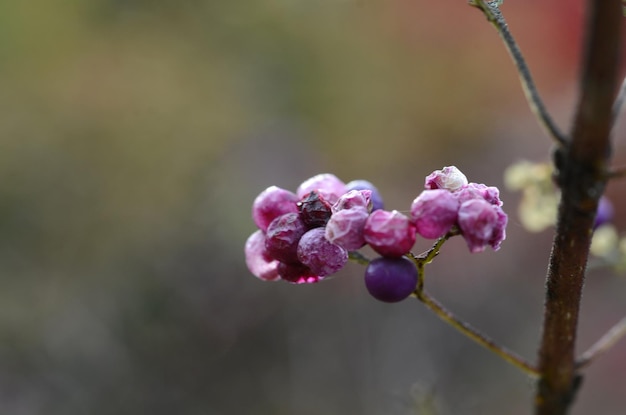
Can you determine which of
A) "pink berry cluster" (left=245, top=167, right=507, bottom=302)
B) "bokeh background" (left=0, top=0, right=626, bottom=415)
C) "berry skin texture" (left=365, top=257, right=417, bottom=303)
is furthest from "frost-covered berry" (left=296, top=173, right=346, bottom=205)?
"bokeh background" (left=0, top=0, right=626, bottom=415)

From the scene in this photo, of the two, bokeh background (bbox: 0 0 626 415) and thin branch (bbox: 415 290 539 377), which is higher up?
bokeh background (bbox: 0 0 626 415)

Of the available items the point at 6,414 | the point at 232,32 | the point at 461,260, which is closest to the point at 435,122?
the point at 461,260

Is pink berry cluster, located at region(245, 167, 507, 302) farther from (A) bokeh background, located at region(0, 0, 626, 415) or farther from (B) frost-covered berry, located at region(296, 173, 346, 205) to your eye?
(A) bokeh background, located at region(0, 0, 626, 415)

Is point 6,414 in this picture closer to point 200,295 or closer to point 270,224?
point 200,295

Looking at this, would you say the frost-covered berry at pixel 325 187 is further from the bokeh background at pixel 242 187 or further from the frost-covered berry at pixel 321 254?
the bokeh background at pixel 242 187

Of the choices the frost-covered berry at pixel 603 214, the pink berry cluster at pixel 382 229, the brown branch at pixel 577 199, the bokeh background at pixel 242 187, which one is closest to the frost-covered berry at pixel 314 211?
the pink berry cluster at pixel 382 229

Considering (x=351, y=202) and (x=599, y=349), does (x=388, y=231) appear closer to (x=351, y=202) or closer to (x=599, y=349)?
(x=351, y=202)
